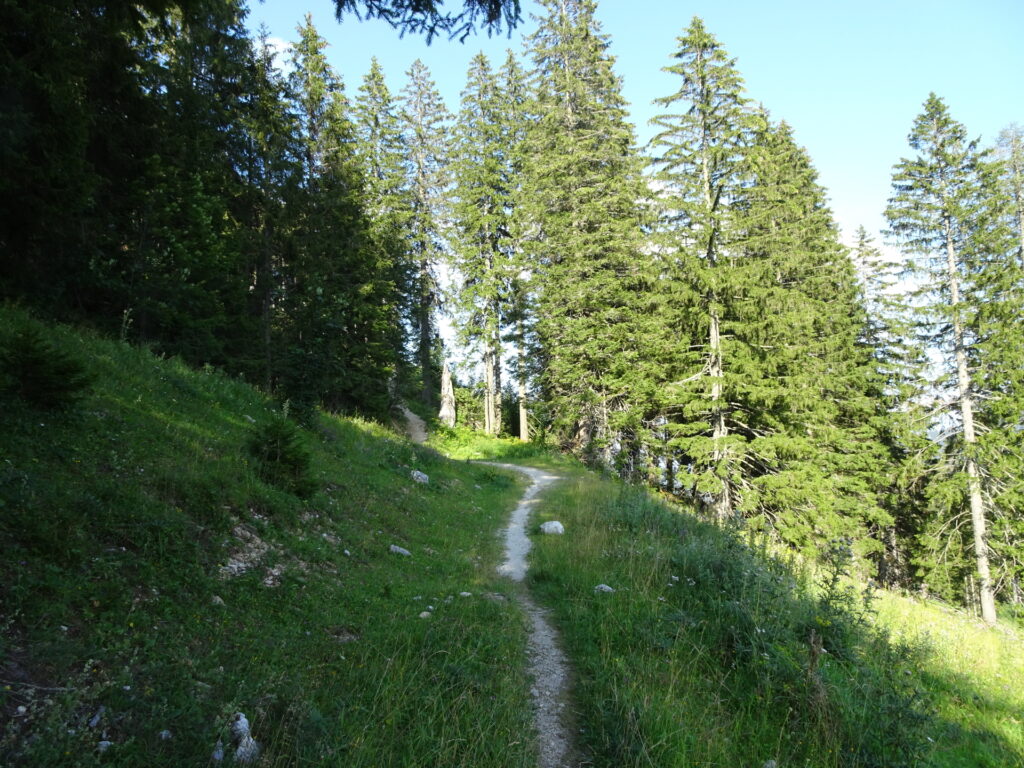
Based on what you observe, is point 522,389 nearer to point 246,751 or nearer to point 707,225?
point 707,225

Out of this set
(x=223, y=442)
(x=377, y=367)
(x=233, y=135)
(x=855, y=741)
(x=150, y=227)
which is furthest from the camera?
(x=377, y=367)

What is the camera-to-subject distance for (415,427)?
99.7ft

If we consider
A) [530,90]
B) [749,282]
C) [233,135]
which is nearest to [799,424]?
[749,282]

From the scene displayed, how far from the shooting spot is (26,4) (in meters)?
6.51

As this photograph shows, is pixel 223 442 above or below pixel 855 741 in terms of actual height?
above

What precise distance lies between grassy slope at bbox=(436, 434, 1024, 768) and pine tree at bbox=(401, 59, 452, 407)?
88.1 ft

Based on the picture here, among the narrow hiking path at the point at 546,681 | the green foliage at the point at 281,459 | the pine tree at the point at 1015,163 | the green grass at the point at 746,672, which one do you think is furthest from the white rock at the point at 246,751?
the pine tree at the point at 1015,163

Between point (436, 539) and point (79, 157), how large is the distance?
28.1 feet

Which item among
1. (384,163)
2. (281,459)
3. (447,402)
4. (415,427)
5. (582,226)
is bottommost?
(281,459)

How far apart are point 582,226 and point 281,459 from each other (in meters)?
20.7

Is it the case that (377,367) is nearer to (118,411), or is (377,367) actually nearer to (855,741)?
(118,411)

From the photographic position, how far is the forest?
10414 millimetres

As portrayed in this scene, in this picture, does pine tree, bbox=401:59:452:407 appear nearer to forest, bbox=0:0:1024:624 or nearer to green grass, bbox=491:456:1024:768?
forest, bbox=0:0:1024:624

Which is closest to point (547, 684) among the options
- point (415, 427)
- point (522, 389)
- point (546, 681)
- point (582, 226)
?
point (546, 681)
